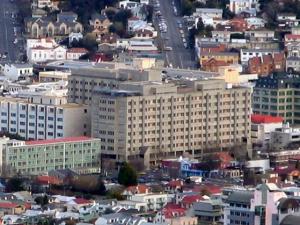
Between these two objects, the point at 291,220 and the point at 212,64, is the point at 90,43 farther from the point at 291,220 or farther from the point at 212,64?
the point at 291,220

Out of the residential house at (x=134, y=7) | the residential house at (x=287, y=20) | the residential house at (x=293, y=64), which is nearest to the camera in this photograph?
the residential house at (x=293, y=64)

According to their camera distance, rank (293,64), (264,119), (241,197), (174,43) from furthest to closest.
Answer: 1. (174,43)
2. (293,64)
3. (264,119)
4. (241,197)

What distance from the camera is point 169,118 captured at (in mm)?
53906

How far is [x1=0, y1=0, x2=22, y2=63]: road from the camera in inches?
2685

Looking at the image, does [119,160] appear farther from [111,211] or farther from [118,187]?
[111,211]

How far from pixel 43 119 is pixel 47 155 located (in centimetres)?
330

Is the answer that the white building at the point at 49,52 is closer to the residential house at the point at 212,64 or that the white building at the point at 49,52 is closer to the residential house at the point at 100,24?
the residential house at the point at 100,24

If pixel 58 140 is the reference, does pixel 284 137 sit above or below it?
below

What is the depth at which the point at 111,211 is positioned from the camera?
4559 centimetres

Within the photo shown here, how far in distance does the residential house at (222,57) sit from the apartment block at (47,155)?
13325 millimetres

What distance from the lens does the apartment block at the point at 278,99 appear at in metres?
57.9

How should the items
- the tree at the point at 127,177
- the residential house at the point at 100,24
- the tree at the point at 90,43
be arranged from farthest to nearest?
the residential house at the point at 100,24 < the tree at the point at 90,43 < the tree at the point at 127,177

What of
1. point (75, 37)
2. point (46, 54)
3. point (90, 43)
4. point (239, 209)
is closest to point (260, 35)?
point (90, 43)

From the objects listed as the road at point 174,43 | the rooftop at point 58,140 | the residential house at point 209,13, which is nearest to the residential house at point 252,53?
the road at point 174,43
